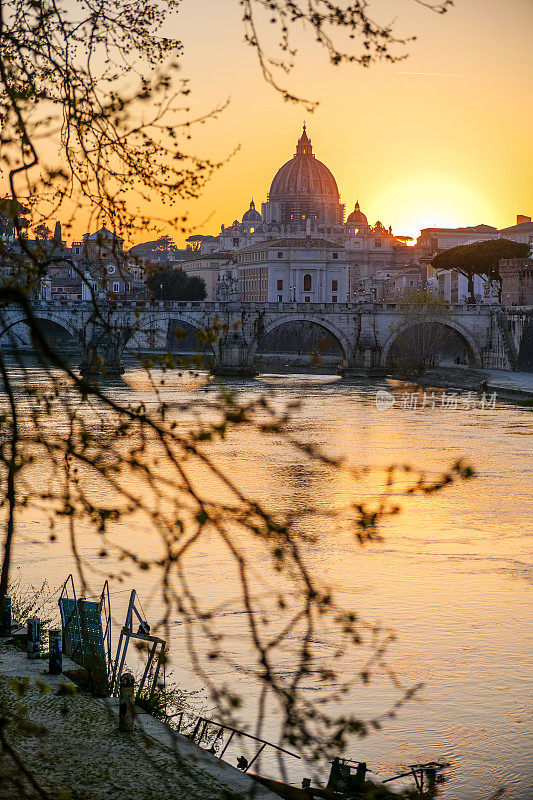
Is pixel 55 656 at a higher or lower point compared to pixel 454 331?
lower

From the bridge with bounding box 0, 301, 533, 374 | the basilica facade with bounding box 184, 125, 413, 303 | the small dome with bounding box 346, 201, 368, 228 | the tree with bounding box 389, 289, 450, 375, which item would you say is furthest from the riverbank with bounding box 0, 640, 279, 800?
the small dome with bounding box 346, 201, 368, 228

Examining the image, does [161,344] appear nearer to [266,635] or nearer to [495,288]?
[495,288]

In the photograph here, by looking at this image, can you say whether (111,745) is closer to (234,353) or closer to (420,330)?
(420,330)

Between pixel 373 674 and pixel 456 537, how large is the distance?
460 centimetres

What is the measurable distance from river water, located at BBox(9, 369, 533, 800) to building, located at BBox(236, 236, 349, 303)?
193 feet

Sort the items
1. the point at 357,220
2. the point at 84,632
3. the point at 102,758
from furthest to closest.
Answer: the point at 357,220 → the point at 84,632 → the point at 102,758

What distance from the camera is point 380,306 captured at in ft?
146

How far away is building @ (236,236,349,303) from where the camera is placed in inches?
3083

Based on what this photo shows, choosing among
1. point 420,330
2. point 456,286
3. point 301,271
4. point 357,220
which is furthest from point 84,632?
point 357,220

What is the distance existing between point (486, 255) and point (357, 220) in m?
63.8

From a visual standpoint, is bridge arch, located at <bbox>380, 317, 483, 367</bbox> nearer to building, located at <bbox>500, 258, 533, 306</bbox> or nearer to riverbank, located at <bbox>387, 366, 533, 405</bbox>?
riverbank, located at <bbox>387, 366, 533, 405</bbox>

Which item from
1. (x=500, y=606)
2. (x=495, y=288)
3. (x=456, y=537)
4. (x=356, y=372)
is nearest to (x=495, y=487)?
(x=456, y=537)

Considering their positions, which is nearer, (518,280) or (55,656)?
(55,656)

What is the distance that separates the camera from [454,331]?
43.2 meters
